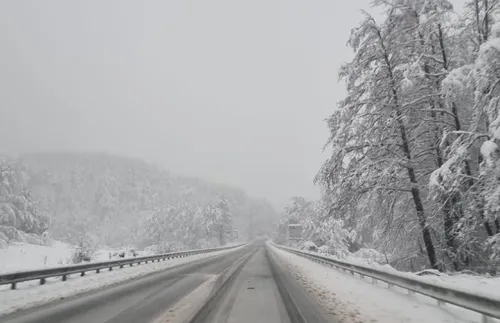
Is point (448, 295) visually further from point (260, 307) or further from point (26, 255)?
point (26, 255)

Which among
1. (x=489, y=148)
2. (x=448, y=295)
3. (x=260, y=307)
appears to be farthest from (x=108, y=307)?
(x=489, y=148)

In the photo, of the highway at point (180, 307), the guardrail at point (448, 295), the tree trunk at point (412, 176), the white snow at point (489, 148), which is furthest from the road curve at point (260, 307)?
the tree trunk at point (412, 176)

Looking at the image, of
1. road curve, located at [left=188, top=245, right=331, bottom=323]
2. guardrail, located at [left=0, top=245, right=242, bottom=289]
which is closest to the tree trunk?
road curve, located at [left=188, top=245, right=331, bottom=323]

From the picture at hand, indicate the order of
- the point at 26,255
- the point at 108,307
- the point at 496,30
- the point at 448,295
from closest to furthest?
1. the point at 448,295
2. the point at 108,307
3. the point at 496,30
4. the point at 26,255

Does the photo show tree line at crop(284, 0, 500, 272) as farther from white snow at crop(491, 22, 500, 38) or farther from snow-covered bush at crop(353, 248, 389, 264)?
snow-covered bush at crop(353, 248, 389, 264)

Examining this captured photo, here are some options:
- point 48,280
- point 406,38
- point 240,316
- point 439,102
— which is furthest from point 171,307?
point 406,38

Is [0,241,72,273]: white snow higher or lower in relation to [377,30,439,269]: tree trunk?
lower


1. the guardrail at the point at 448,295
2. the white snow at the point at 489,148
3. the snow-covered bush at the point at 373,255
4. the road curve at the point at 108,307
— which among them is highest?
the white snow at the point at 489,148

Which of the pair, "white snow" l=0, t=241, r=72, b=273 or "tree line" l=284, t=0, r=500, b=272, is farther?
"white snow" l=0, t=241, r=72, b=273

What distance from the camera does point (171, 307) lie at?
819 centimetres

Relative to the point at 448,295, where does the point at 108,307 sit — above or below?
below

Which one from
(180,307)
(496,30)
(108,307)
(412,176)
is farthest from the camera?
(412,176)

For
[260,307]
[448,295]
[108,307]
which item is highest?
[448,295]

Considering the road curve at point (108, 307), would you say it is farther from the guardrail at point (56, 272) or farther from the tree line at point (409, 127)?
the tree line at point (409, 127)
